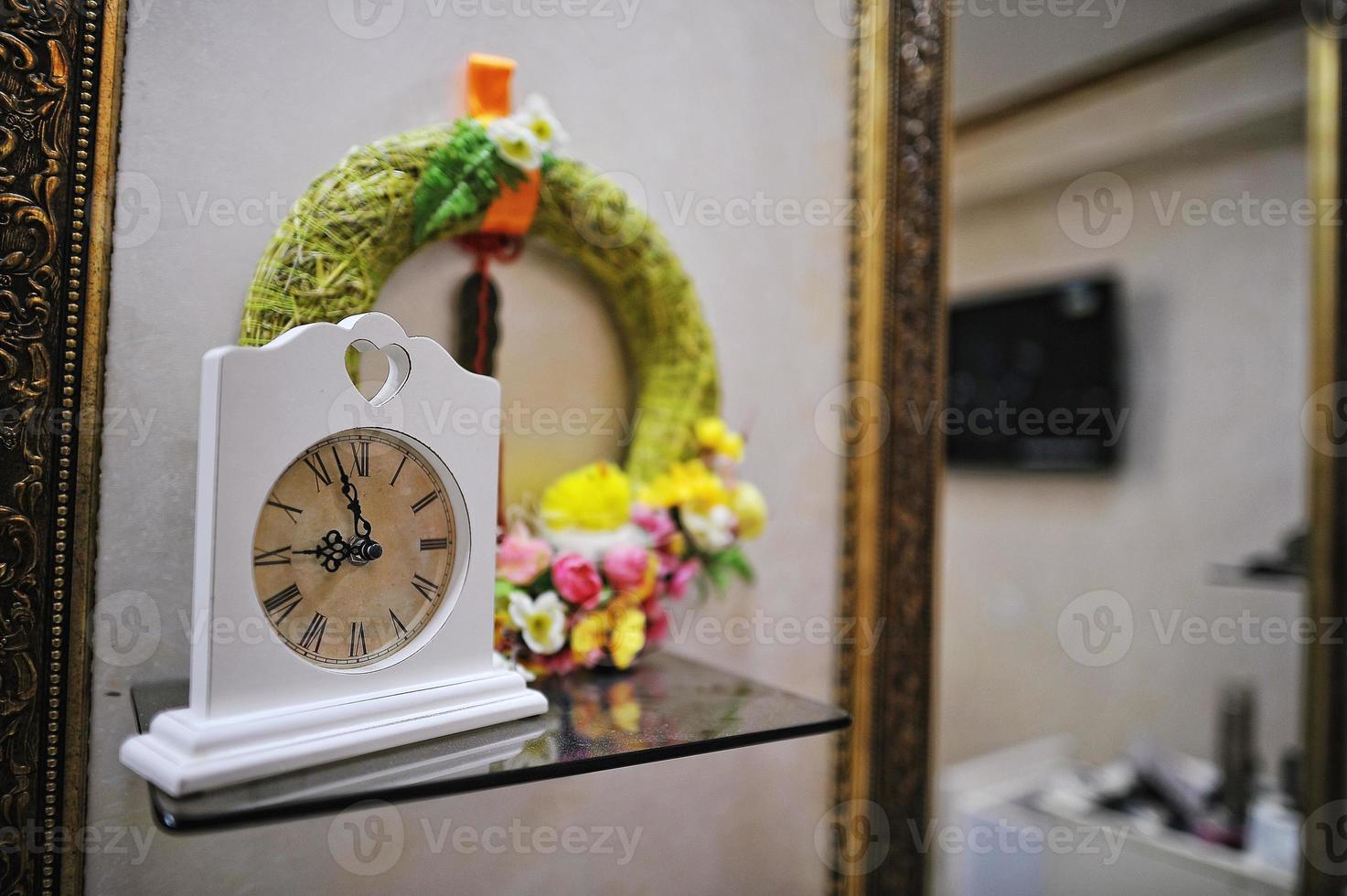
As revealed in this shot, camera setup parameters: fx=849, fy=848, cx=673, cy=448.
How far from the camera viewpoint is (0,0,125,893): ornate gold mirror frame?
0.77 metres

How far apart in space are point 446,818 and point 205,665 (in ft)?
1.49

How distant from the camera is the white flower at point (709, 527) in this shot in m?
1.07

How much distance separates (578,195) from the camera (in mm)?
1010

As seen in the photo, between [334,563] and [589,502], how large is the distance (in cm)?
35

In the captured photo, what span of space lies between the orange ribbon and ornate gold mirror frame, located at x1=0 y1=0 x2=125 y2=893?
1.14 feet

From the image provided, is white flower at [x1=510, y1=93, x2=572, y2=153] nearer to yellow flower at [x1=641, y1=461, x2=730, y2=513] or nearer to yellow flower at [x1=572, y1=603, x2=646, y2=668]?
→ yellow flower at [x1=641, y1=461, x2=730, y2=513]

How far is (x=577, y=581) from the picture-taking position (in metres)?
0.97

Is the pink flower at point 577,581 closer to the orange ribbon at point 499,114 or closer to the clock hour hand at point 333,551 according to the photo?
the clock hour hand at point 333,551

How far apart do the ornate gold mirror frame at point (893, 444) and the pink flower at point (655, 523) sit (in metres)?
0.42

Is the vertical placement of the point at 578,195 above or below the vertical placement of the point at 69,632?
above

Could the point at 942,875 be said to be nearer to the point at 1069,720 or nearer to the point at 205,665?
the point at 1069,720

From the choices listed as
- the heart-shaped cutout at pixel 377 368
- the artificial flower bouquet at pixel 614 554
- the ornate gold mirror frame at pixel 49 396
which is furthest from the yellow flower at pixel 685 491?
the ornate gold mirror frame at pixel 49 396

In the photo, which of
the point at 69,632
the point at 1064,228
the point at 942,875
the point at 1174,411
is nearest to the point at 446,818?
the point at 69,632

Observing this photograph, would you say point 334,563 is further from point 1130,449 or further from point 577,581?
point 1130,449
